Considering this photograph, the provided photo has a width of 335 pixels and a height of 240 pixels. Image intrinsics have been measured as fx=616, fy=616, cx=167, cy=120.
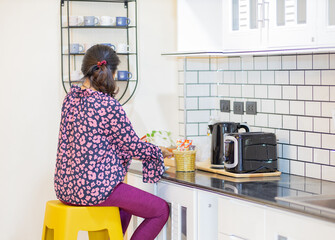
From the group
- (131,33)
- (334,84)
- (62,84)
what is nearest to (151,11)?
(131,33)

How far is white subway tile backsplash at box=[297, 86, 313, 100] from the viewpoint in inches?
125

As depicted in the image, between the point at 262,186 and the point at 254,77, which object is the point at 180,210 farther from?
the point at 254,77

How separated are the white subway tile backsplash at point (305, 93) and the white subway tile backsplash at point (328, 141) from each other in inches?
8.6

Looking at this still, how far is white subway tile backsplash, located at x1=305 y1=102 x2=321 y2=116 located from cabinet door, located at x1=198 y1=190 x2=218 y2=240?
66 cm

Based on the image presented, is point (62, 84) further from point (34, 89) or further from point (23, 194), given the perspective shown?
point (23, 194)

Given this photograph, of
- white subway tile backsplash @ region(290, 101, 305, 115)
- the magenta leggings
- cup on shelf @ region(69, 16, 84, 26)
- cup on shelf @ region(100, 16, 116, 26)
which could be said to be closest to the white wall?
cup on shelf @ region(69, 16, 84, 26)

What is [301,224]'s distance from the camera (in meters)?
2.46

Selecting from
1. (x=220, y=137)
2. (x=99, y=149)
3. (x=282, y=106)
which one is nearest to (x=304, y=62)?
(x=282, y=106)

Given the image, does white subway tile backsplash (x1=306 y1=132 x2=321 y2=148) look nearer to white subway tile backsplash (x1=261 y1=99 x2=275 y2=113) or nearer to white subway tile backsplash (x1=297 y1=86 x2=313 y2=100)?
white subway tile backsplash (x1=297 y1=86 x2=313 y2=100)

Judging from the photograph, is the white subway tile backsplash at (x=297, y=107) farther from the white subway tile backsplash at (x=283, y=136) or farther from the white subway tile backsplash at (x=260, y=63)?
the white subway tile backsplash at (x=260, y=63)

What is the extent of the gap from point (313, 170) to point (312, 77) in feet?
1.58

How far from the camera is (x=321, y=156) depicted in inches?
124

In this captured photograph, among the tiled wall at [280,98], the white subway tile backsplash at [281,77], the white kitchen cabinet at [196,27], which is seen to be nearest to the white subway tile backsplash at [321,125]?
the tiled wall at [280,98]

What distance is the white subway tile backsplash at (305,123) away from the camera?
3206mm
